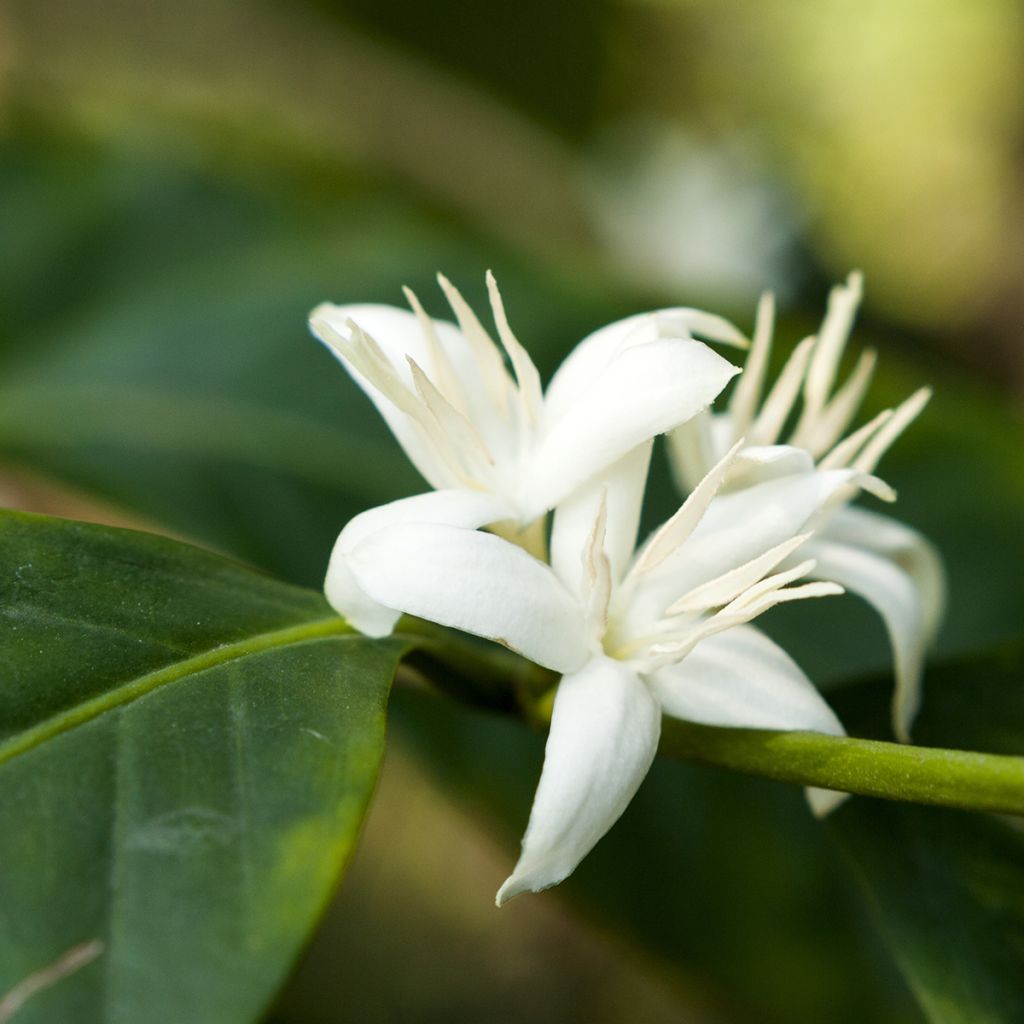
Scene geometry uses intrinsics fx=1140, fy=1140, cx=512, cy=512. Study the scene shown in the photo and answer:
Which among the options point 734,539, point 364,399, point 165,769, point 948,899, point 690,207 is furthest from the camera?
point 690,207

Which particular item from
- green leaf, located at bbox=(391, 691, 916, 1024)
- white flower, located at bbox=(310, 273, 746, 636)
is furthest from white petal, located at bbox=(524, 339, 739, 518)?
green leaf, located at bbox=(391, 691, 916, 1024)

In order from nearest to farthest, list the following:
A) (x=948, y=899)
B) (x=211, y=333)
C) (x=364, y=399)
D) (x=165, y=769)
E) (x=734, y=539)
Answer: (x=165, y=769) → (x=734, y=539) → (x=948, y=899) → (x=364, y=399) → (x=211, y=333)

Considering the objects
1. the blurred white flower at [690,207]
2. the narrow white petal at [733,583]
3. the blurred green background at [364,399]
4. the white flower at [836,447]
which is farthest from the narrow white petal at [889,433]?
the blurred white flower at [690,207]

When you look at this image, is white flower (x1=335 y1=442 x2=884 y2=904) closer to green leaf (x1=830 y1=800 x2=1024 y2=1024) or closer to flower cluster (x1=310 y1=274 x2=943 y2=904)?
flower cluster (x1=310 y1=274 x2=943 y2=904)

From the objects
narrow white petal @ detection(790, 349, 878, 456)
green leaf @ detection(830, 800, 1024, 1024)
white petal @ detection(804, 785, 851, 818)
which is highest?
narrow white petal @ detection(790, 349, 878, 456)

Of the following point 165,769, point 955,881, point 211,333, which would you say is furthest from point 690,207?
point 165,769

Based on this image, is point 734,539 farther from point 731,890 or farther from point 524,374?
point 731,890
